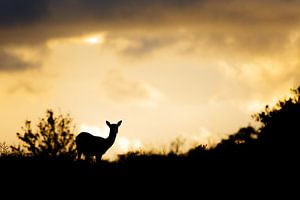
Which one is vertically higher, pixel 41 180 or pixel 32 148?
pixel 32 148

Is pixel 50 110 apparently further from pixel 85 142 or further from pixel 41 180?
pixel 41 180

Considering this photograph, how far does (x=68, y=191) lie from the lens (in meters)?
18.3

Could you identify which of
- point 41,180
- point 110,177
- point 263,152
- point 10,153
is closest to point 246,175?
point 263,152

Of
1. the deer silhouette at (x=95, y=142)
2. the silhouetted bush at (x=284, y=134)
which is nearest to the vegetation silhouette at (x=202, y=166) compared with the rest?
the silhouetted bush at (x=284, y=134)

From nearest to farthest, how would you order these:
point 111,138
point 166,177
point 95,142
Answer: point 166,177, point 95,142, point 111,138

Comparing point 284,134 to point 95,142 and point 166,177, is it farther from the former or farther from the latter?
point 95,142

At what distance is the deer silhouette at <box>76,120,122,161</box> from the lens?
31125mm

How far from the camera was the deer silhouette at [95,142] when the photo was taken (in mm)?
31125

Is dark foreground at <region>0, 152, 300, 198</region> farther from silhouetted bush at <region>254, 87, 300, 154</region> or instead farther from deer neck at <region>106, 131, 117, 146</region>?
deer neck at <region>106, 131, 117, 146</region>

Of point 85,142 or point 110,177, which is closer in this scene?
point 110,177

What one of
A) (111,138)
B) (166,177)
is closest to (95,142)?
(111,138)

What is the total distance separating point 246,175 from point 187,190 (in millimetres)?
1754

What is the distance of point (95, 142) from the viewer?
31.8 m

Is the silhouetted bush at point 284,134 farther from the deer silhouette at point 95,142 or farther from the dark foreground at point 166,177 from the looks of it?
the deer silhouette at point 95,142
